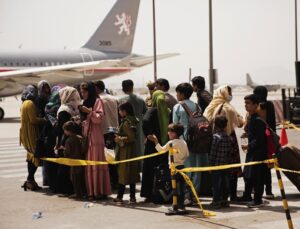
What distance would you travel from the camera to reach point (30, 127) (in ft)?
35.8

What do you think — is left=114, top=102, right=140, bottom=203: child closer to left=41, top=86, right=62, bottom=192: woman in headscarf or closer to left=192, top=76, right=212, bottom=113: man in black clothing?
left=192, top=76, right=212, bottom=113: man in black clothing

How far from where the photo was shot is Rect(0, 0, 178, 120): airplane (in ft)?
107

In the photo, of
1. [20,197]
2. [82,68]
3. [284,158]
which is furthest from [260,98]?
[82,68]

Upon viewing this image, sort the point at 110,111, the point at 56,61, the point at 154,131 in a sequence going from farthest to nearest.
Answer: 1. the point at 56,61
2. the point at 110,111
3. the point at 154,131

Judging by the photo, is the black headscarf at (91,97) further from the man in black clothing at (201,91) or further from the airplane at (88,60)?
the airplane at (88,60)

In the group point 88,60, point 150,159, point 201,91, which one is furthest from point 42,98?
point 88,60

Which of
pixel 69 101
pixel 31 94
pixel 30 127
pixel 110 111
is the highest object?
pixel 31 94

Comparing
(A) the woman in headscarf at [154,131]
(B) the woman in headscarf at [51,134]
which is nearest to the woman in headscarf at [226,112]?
(A) the woman in headscarf at [154,131]

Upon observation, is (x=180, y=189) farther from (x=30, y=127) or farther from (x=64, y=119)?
(x=30, y=127)

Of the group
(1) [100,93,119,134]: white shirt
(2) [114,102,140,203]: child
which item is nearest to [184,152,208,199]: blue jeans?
(2) [114,102,140,203]: child

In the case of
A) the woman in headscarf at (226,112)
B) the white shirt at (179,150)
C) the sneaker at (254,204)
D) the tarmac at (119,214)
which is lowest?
the tarmac at (119,214)

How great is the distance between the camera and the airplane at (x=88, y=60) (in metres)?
32.8

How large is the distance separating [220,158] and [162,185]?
92 cm

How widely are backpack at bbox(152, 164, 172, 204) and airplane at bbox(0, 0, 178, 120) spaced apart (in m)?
23.1
